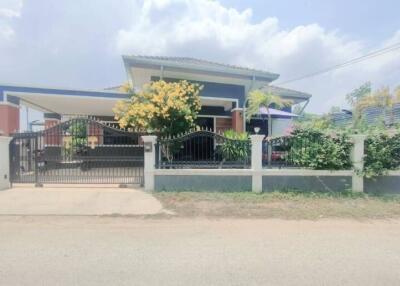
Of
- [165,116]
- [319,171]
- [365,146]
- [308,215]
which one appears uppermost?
[165,116]

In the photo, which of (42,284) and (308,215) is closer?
(42,284)

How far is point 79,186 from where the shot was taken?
406 inches

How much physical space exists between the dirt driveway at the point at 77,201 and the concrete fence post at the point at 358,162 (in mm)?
5562

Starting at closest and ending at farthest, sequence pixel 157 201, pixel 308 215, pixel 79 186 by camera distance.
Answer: pixel 308 215 < pixel 157 201 < pixel 79 186

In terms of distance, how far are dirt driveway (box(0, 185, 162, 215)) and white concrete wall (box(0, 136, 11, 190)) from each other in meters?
0.31

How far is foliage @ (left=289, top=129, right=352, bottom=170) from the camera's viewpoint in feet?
31.5

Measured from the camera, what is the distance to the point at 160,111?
10.6m

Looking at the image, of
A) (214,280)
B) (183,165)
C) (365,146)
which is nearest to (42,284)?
(214,280)

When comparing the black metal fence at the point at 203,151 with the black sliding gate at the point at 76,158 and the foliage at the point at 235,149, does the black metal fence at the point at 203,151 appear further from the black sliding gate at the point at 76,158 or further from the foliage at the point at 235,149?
the black sliding gate at the point at 76,158

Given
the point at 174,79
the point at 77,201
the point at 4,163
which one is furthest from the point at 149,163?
the point at 174,79

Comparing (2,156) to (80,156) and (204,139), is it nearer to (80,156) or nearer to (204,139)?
(80,156)

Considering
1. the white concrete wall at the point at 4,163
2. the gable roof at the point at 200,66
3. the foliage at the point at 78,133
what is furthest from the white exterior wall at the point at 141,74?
the white concrete wall at the point at 4,163

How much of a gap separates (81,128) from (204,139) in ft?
13.6

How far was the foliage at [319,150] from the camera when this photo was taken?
378 inches
